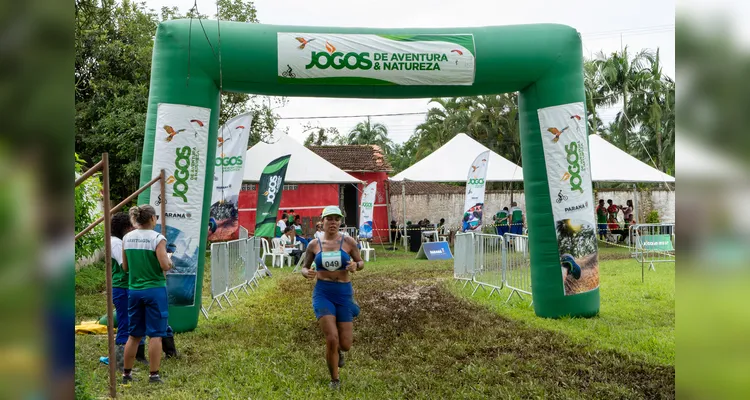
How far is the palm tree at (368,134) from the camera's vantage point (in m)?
53.1

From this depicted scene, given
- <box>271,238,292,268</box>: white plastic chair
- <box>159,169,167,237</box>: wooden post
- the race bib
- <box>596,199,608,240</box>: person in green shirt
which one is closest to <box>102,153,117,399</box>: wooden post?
the race bib

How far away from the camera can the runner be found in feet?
20.0

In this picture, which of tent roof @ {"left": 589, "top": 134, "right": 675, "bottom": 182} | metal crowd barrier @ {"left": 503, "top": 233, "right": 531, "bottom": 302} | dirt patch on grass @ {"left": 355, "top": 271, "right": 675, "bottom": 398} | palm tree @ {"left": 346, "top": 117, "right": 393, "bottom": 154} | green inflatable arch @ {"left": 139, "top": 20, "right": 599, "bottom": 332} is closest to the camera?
dirt patch on grass @ {"left": 355, "top": 271, "right": 675, "bottom": 398}

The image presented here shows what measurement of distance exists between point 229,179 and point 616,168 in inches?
603

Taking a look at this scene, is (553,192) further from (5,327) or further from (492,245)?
(5,327)

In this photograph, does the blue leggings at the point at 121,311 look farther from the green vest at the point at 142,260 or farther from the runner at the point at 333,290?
the runner at the point at 333,290

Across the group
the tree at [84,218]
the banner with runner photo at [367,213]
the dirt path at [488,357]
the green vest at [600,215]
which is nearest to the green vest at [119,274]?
the dirt path at [488,357]

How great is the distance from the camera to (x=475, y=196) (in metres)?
17.1

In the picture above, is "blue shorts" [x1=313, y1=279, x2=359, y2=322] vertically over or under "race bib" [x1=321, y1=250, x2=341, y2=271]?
under

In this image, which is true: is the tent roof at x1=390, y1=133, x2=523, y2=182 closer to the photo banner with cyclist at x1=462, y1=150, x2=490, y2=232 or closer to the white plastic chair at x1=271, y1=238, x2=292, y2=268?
the photo banner with cyclist at x1=462, y1=150, x2=490, y2=232

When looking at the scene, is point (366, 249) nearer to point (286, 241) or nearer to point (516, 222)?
point (286, 241)

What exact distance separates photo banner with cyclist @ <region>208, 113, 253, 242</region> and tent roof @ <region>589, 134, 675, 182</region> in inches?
531

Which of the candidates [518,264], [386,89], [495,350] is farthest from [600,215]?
[495,350]

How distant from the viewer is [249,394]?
19.2ft
